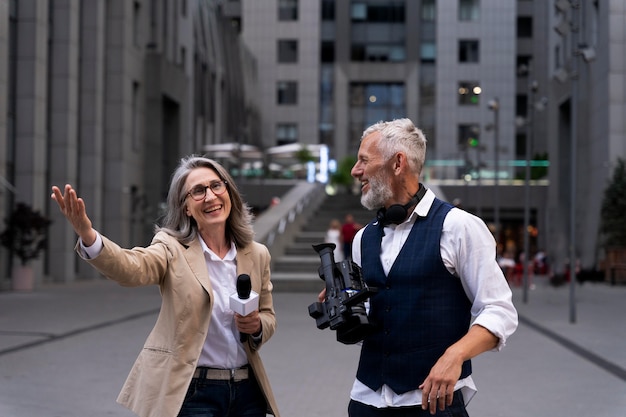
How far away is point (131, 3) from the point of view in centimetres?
4047

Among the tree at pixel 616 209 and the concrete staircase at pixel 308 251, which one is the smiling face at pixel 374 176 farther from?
the tree at pixel 616 209

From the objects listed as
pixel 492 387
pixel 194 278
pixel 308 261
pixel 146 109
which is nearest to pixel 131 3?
pixel 146 109

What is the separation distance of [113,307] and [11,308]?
6.64ft

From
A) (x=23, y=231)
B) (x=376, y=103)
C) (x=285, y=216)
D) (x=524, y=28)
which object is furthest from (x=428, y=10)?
(x=23, y=231)

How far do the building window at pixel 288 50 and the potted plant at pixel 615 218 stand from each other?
4394 cm

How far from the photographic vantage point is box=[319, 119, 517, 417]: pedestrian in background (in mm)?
3625

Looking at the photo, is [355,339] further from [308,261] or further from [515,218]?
[515,218]

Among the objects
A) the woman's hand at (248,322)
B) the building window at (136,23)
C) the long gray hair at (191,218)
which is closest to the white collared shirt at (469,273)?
the woman's hand at (248,322)

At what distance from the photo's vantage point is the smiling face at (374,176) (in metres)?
3.88

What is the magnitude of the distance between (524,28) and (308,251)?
4795 cm

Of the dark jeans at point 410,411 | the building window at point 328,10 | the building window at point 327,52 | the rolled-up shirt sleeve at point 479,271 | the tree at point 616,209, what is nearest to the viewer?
the rolled-up shirt sleeve at point 479,271

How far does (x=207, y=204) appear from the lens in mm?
4367

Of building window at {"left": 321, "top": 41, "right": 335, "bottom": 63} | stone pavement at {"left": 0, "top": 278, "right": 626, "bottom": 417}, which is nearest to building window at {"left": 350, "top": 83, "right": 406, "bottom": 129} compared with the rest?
building window at {"left": 321, "top": 41, "right": 335, "bottom": 63}

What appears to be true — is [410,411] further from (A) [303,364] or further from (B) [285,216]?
(B) [285,216]
